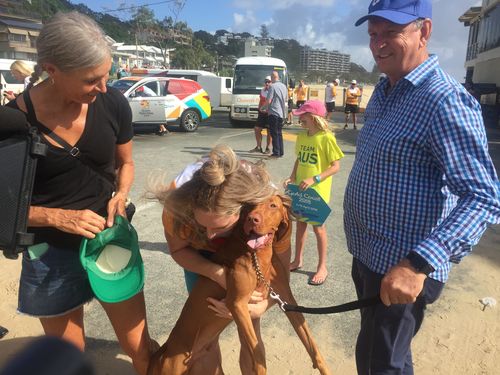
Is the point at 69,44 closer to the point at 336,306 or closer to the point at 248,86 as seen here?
the point at 336,306

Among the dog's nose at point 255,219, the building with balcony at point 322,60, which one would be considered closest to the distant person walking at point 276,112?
the dog's nose at point 255,219

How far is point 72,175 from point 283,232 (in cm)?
92

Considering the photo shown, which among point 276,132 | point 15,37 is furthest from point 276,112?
point 15,37

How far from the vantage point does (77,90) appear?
161cm

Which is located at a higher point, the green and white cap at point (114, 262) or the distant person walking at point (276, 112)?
the distant person walking at point (276, 112)

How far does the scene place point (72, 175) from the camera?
1.77 m

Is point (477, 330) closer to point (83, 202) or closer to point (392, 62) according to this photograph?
point (392, 62)

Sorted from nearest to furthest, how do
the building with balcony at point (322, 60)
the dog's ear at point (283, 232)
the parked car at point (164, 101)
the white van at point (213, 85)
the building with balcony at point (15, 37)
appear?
the dog's ear at point (283, 232) < the parked car at point (164, 101) < the white van at point (213, 85) < the building with balcony at point (15, 37) < the building with balcony at point (322, 60)

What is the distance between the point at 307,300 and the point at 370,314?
1614 mm

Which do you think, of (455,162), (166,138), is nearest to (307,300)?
(455,162)

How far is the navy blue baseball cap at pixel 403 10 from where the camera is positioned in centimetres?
156

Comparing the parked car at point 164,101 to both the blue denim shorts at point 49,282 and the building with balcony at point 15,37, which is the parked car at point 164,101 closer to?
the blue denim shorts at point 49,282

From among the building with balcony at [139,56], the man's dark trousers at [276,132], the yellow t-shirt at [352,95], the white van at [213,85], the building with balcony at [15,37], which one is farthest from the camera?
the building with balcony at [139,56]

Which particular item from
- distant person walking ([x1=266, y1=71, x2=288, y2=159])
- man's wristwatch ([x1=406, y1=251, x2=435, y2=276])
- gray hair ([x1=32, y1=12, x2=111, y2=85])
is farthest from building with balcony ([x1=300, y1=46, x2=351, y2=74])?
man's wristwatch ([x1=406, y1=251, x2=435, y2=276])
